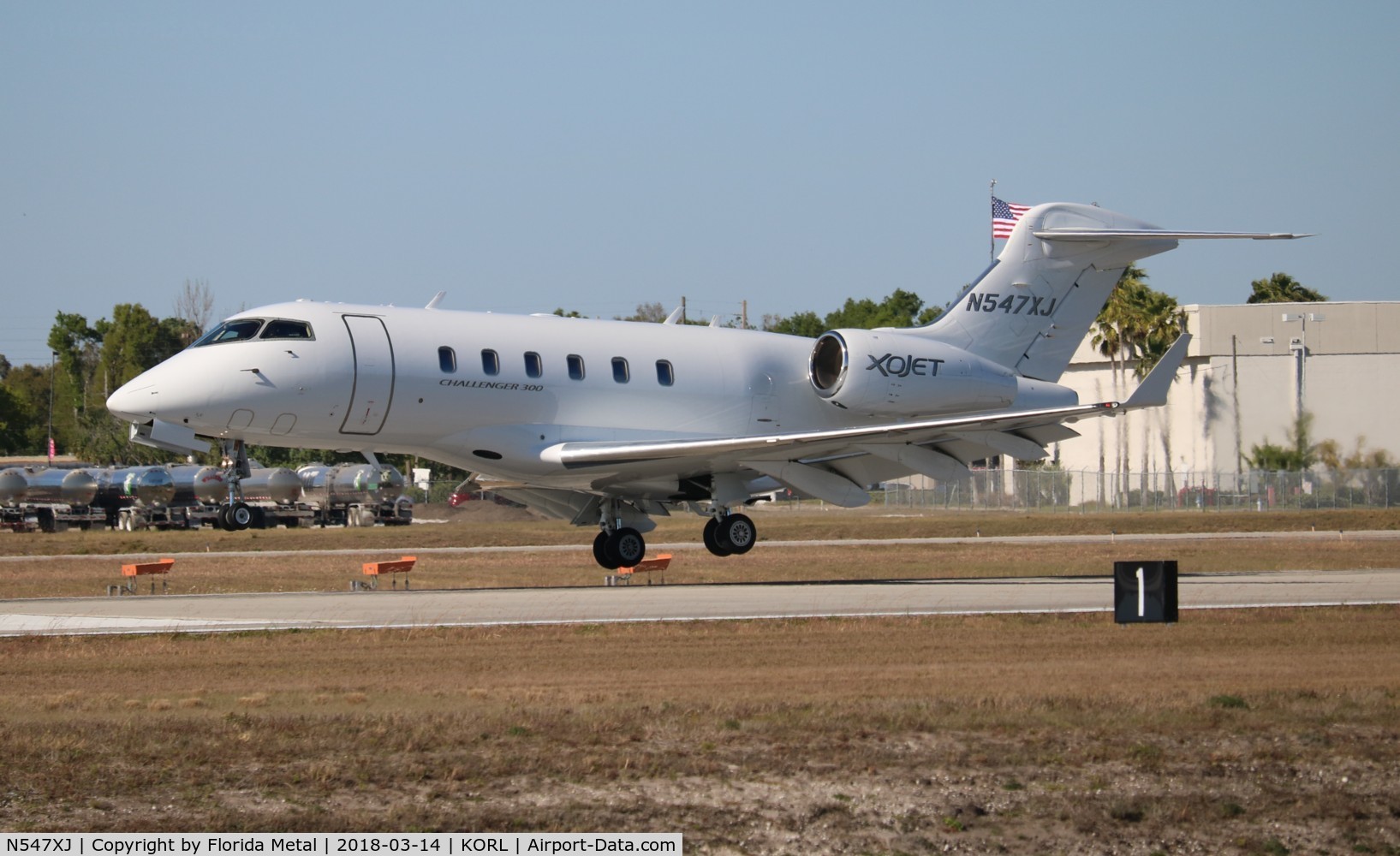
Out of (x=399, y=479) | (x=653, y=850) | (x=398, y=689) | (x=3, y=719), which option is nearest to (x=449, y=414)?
(x=398, y=689)

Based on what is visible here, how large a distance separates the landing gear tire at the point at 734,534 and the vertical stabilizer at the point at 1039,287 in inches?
221

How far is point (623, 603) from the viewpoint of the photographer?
22.5 m

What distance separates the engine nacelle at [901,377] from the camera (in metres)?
28.9

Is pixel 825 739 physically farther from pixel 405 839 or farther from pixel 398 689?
pixel 398 689

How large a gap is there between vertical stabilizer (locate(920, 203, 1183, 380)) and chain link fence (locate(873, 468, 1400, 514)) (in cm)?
2342

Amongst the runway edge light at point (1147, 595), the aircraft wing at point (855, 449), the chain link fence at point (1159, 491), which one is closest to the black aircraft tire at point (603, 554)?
the aircraft wing at point (855, 449)

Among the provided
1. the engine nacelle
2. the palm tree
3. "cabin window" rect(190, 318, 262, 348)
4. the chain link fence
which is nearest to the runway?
the engine nacelle

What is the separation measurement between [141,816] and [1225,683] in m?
10.2

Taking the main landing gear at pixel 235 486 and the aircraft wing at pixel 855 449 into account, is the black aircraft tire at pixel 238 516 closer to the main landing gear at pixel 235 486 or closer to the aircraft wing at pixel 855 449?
the main landing gear at pixel 235 486

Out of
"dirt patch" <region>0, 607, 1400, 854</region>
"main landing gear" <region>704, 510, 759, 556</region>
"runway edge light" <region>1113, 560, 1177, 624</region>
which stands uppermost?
"main landing gear" <region>704, 510, 759, 556</region>

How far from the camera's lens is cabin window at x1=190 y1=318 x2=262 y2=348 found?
79.8 ft

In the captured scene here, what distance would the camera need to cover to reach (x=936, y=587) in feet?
85.0

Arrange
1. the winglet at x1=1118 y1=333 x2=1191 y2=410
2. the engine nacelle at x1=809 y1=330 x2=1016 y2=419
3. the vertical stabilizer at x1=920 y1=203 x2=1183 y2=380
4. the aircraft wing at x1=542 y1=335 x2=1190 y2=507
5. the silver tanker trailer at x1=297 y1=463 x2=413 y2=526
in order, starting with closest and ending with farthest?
1. the winglet at x1=1118 y1=333 x2=1191 y2=410
2. the aircraft wing at x1=542 y1=335 x2=1190 y2=507
3. the engine nacelle at x1=809 y1=330 x2=1016 y2=419
4. the vertical stabilizer at x1=920 y1=203 x2=1183 y2=380
5. the silver tanker trailer at x1=297 y1=463 x2=413 y2=526

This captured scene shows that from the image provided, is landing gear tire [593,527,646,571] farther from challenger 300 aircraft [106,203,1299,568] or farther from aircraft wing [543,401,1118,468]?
aircraft wing [543,401,1118,468]
